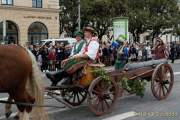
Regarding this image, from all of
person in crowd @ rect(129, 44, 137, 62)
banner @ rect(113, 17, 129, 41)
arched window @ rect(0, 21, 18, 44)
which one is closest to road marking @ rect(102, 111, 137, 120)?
person in crowd @ rect(129, 44, 137, 62)

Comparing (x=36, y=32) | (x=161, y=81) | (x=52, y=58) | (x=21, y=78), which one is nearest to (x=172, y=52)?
(x=52, y=58)

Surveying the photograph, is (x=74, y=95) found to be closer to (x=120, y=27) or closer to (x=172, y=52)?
(x=120, y=27)

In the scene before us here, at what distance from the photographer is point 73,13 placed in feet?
141

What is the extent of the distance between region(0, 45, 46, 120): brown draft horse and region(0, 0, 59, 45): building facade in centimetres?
2527

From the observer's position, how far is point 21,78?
725cm

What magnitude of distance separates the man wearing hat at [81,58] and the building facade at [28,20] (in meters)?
24.0

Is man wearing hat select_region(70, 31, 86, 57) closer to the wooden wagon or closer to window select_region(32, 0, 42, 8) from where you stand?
the wooden wagon

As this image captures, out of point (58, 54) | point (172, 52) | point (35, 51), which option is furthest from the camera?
point (172, 52)

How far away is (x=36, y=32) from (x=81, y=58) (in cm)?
2802

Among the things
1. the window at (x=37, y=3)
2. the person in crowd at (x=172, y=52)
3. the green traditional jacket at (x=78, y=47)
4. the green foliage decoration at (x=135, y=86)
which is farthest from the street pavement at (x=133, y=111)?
the window at (x=37, y=3)

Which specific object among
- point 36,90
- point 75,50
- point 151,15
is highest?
point 151,15

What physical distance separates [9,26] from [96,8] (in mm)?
10404

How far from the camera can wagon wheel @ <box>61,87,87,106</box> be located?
859 centimetres

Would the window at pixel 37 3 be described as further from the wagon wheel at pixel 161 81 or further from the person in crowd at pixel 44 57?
the wagon wheel at pixel 161 81
